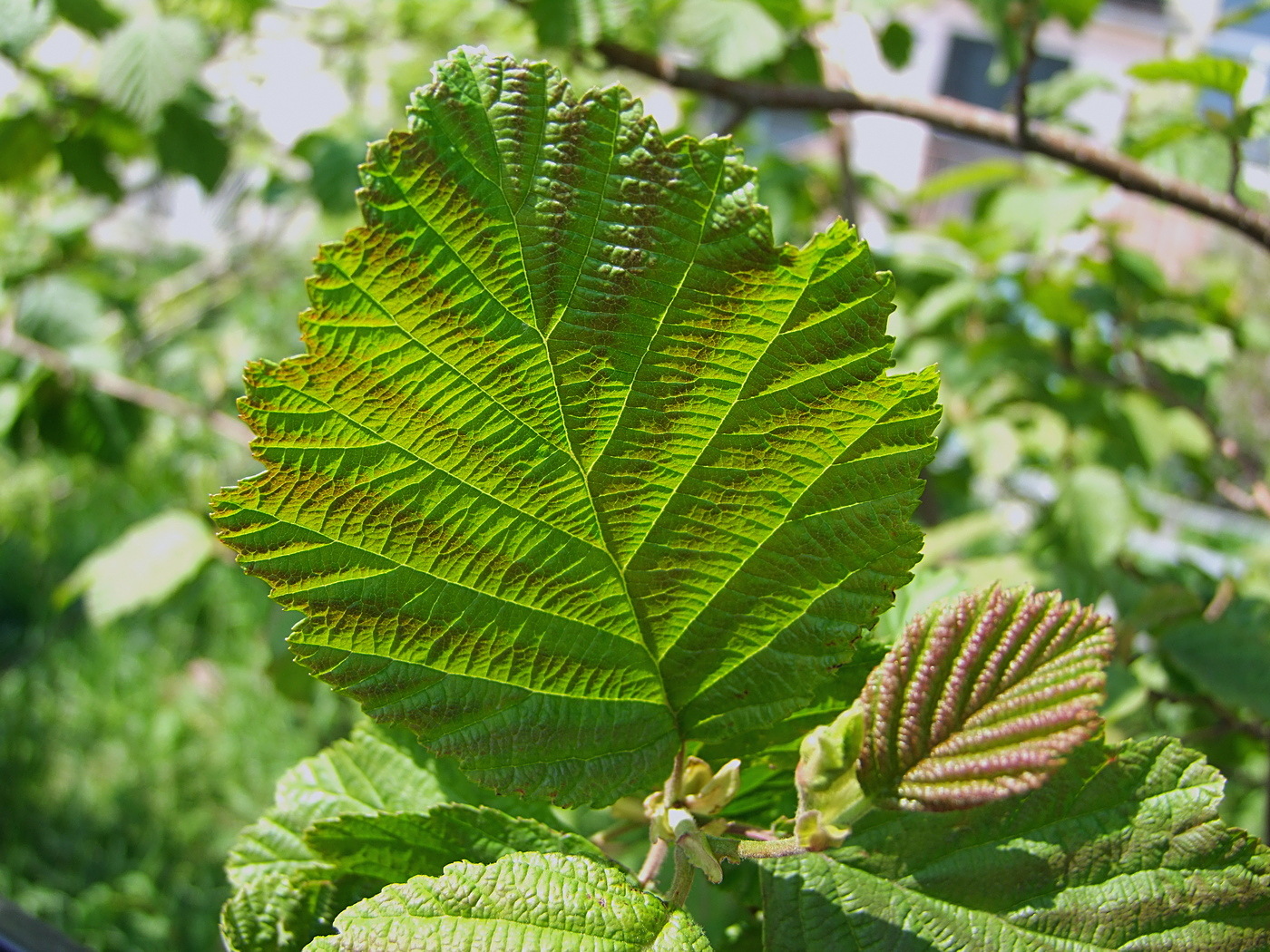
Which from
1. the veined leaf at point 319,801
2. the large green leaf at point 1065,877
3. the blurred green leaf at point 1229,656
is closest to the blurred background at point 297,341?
the blurred green leaf at point 1229,656

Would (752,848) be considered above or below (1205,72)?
below

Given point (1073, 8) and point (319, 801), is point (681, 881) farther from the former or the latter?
point (1073, 8)

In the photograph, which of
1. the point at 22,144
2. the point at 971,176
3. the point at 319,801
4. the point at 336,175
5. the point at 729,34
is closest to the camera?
the point at 319,801

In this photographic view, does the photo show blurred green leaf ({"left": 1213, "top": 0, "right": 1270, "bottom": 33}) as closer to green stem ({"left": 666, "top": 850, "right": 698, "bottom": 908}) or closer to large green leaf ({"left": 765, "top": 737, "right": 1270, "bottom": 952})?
large green leaf ({"left": 765, "top": 737, "right": 1270, "bottom": 952})

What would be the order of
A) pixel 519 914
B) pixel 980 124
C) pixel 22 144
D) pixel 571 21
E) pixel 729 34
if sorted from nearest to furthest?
pixel 519 914 → pixel 980 124 → pixel 571 21 → pixel 729 34 → pixel 22 144

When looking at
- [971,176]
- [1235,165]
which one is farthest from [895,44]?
[1235,165]

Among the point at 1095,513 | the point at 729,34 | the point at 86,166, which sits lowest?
the point at 1095,513
